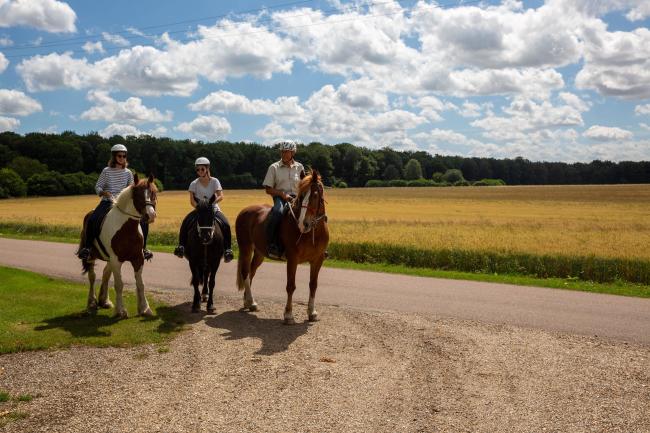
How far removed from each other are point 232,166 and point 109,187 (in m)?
95.9

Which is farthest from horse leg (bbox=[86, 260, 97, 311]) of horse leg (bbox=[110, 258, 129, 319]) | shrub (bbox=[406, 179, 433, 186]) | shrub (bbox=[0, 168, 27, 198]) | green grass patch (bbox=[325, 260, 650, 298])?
shrub (bbox=[406, 179, 433, 186])

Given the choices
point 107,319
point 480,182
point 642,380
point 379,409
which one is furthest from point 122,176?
point 480,182

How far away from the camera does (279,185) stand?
10055mm

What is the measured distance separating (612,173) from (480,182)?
29.2m

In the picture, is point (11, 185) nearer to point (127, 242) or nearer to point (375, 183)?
point (375, 183)

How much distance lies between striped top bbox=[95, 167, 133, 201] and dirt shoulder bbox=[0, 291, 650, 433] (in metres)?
3.07

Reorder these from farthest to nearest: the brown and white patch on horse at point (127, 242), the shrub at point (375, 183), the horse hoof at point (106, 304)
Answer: the shrub at point (375, 183)
the horse hoof at point (106, 304)
the brown and white patch on horse at point (127, 242)

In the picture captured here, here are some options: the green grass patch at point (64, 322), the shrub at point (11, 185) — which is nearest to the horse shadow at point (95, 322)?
the green grass patch at point (64, 322)

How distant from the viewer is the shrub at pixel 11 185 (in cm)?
7906

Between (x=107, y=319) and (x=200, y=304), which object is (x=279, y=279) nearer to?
(x=200, y=304)

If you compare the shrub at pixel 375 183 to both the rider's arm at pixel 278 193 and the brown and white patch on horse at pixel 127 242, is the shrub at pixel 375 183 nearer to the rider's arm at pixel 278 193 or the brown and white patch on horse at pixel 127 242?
the rider's arm at pixel 278 193

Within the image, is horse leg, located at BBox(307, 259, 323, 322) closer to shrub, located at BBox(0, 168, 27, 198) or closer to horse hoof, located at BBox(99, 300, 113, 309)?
horse hoof, located at BBox(99, 300, 113, 309)

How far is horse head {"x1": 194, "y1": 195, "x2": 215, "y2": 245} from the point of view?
10180 millimetres

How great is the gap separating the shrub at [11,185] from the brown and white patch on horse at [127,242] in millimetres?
80260
